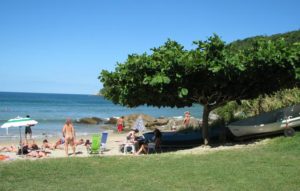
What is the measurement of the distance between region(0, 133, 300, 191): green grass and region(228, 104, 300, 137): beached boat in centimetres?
284

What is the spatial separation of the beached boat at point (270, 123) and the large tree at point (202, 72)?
1112mm

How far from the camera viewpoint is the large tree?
49.5ft

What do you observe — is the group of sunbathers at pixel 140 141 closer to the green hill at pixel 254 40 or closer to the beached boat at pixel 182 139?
the beached boat at pixel 182 139

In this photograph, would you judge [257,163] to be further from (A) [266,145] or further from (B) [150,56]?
(B) [150,56]

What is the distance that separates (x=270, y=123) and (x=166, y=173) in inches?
304

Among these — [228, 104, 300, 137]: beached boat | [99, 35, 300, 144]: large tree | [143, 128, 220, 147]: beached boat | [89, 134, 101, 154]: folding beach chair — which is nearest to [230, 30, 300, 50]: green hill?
[99, 35, 300, 144]: large tree

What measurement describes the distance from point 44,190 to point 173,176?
288cm

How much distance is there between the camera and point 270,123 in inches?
660

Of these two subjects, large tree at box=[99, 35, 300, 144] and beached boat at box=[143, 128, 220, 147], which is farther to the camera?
beached boat at box=[143, 128, 220, 147]

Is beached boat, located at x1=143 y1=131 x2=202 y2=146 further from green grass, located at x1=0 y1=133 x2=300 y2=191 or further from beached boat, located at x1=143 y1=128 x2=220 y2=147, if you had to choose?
green grass, located at x1=0 y1=133 x2=300 y2=191

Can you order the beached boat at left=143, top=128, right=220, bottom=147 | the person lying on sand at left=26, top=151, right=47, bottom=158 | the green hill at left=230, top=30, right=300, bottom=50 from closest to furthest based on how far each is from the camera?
the person lying on sand at left=26, top=151, right=47, bottom=158, the green hill at left=230, top=30, right=300, bottom=50, the beached boat at left=143, top=128, right=220, bottom=147

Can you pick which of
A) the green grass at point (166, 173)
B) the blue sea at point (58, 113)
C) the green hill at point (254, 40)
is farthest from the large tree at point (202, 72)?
the blue sea at point (58, 113)

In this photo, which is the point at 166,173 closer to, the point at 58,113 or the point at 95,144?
the point at 95,144

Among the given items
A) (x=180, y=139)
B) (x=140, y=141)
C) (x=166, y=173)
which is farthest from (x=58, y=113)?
(x=166, y=173)
